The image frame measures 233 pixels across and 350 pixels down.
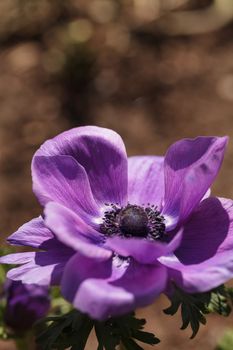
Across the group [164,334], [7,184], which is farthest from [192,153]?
[7,184]

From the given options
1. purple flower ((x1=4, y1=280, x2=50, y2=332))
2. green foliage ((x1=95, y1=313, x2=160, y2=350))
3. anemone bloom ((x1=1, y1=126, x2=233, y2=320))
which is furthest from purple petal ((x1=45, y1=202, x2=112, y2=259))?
purple flower ((x1=4, y1=280, x2=50, y2=332))

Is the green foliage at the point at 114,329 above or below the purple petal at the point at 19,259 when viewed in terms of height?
below

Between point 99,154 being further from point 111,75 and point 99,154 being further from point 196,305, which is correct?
point 111,75

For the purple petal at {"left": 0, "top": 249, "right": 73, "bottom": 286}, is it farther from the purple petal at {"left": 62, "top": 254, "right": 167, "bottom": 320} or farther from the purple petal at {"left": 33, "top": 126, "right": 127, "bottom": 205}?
the purple petal at {"left": 33, "top": 126, "right": 127, "bottom": 205}

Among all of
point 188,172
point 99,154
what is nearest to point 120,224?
point 99,154

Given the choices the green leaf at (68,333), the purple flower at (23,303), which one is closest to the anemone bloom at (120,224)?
the green leaf at (68,333)

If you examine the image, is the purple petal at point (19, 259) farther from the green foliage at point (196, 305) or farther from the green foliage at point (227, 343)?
the green foliage at point (227, 343)

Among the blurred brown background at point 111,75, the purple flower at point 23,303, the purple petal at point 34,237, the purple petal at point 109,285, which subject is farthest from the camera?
the blurred brown background at point 111,75

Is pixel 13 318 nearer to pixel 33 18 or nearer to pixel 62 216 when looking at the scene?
pixel 62 216
